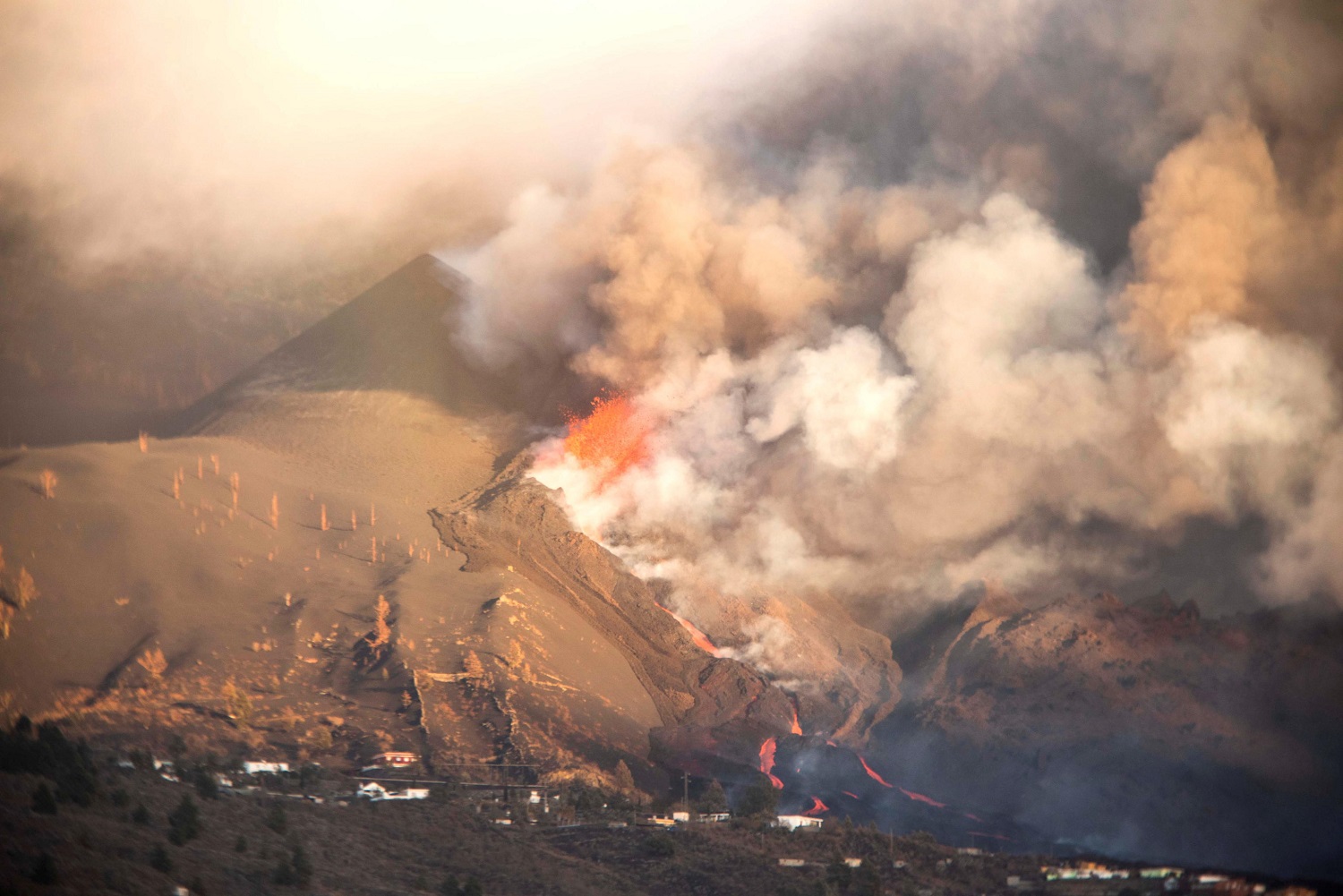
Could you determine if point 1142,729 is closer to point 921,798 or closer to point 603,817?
point 921,798

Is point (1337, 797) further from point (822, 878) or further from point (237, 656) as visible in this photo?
point (237, 656)

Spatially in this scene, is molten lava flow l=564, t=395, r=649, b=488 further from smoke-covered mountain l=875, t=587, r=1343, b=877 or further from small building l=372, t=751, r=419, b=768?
small building l=372, t=751, r=419, b=768

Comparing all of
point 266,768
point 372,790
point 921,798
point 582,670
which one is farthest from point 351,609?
point 921,798

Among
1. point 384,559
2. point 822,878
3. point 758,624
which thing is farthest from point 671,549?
point 822,878

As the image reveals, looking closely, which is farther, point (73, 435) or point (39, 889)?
point (73, 435)

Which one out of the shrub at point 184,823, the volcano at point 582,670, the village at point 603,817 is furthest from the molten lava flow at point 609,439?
the shrub at point 184,823

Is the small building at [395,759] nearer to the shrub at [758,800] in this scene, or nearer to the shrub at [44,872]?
the shrub at [758,800]

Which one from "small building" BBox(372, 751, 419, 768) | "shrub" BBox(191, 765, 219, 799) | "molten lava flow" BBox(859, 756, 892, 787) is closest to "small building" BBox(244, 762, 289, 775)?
"shrub" BBox(191, 765, 219, 799)
